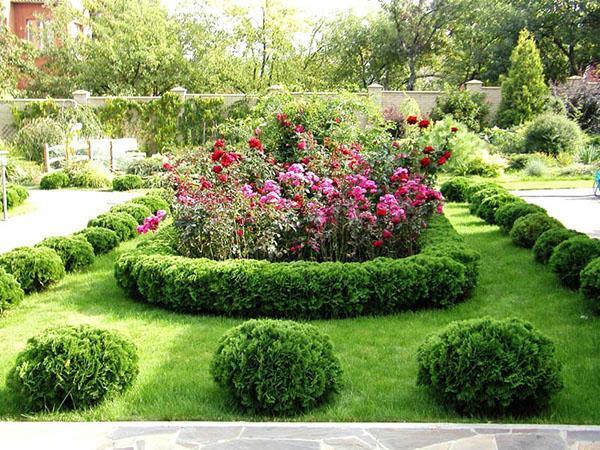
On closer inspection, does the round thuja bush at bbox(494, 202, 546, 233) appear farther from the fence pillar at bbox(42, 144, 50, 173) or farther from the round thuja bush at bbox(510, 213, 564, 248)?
the fence pillar at bbox(42, 144, 50, 173)

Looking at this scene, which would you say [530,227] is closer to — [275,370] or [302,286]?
[302,286]

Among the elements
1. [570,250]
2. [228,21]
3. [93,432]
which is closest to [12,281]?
[93,432]

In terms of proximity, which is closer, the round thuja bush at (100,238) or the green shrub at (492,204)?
the round thuja bush at (100,238)

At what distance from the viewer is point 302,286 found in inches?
231

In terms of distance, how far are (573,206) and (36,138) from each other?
624 inches

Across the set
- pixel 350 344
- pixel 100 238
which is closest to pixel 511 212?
pixel 350 344

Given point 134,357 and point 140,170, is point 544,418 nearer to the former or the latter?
point 134,357

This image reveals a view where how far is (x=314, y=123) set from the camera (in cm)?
955

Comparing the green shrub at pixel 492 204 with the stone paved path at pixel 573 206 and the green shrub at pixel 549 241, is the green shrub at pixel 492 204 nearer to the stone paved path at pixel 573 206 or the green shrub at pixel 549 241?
the stone paved path at pixel 573 206

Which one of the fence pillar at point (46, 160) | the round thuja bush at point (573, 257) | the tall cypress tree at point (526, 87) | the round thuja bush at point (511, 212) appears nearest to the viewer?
the round thuja bush at point (573, 257)

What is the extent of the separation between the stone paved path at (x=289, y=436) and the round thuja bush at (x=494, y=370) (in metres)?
0.25

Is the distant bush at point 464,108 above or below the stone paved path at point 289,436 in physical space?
above

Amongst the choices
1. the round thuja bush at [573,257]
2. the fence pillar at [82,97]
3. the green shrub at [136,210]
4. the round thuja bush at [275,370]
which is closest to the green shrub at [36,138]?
the fence pillar at [82,97]

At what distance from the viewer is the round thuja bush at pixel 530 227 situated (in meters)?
8.30
